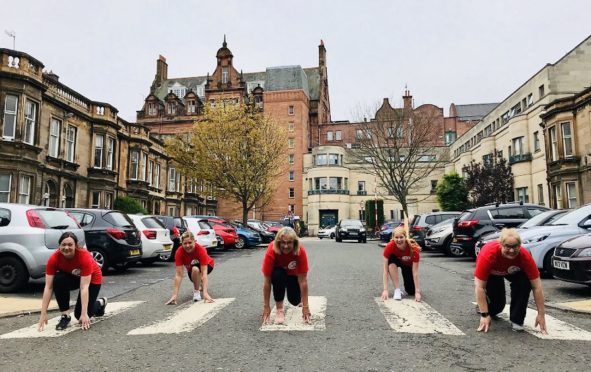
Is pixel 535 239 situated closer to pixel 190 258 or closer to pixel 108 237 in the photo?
pixel 190 258

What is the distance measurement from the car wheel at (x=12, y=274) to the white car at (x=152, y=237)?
15.6 ft

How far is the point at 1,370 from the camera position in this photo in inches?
159

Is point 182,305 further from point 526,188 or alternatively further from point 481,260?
point 526,188

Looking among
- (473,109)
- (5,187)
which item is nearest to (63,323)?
(5,187)

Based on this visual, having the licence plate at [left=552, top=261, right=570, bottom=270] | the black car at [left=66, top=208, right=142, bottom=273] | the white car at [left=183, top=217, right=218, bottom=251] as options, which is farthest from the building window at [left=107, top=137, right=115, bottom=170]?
the licence plate at [left=552, top=261, right=570, bottom=270]

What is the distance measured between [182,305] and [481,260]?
464 centimetres

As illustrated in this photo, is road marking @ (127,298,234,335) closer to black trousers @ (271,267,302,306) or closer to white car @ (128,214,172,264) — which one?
black trousers @ (271,267,302,306)

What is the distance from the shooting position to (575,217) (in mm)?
10266

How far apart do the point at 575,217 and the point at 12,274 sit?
39.5 ft

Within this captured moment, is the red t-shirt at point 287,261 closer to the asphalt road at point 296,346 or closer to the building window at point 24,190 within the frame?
the asphalt road at point 296,346

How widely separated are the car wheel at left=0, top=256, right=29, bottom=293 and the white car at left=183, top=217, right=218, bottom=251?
970cm

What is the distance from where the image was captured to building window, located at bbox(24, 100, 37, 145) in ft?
69.8

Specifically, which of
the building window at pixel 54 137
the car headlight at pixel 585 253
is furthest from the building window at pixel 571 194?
the building window at pixel 54 137

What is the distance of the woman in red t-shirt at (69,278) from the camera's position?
5512 millimetres
